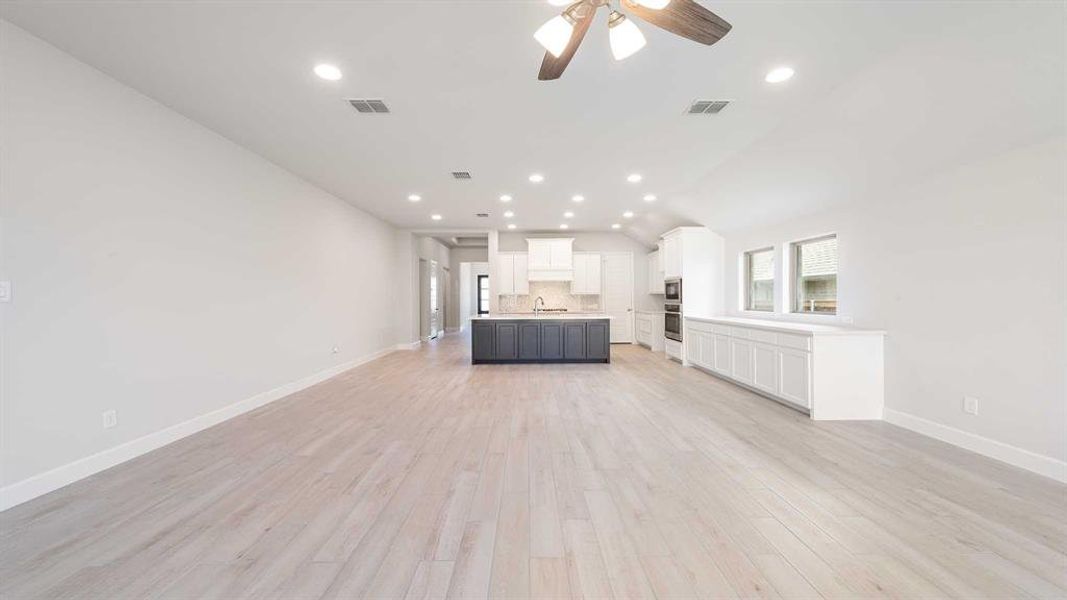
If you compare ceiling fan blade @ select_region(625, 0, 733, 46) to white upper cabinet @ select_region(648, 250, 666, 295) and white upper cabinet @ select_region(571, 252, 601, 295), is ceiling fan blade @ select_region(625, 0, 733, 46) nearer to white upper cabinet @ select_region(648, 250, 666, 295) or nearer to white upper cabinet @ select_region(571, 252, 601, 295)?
white upper cabinet @ select_region(648, 250, 666, 295)

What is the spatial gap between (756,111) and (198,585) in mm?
4516

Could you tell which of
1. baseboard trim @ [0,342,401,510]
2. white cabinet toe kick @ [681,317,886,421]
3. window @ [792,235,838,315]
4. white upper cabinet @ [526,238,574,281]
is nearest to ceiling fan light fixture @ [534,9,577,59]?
white cabinet toe kick @ [681,317,886,421]

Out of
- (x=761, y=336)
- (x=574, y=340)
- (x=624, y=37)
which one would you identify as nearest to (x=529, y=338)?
(x=574, y=340)

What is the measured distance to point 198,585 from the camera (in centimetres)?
159

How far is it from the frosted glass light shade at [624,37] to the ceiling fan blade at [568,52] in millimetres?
130

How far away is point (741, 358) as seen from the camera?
490 centimetres

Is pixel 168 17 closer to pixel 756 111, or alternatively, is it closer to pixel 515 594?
pixel 515 594

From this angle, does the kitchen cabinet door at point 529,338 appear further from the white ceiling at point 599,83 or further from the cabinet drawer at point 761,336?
the cabinet drawer at point 761,336

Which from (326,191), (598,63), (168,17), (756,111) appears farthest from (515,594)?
(326,191)

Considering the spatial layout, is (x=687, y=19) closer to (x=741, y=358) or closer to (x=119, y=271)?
(x=119, y=271)

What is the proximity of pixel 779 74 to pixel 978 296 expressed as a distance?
226 centimetres

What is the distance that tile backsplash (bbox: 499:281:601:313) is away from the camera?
362 inches

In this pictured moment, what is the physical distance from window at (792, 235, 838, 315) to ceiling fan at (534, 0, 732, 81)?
3.69 metres

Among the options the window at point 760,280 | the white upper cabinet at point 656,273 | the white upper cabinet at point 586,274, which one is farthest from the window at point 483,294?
the window at point 760,280
